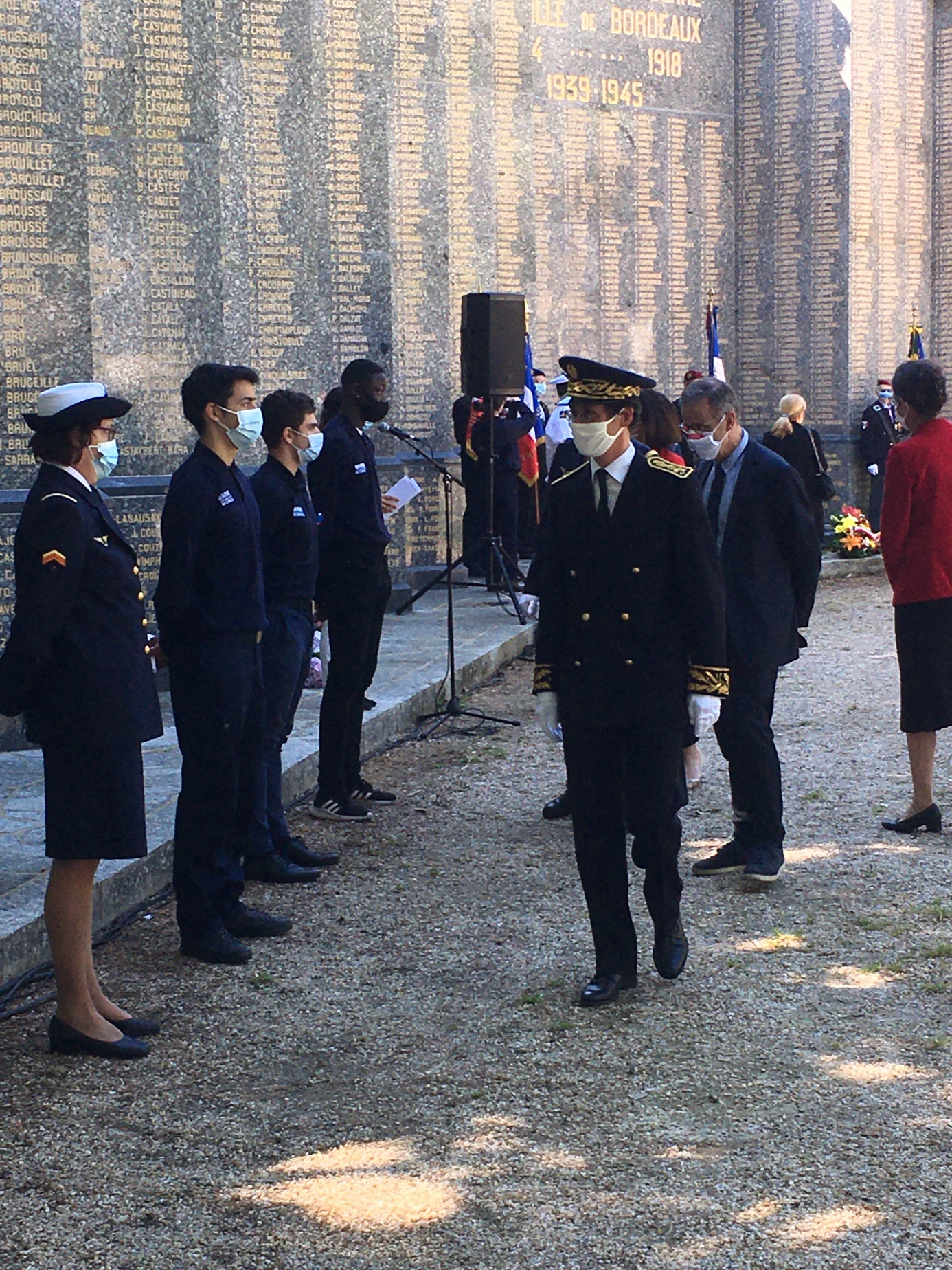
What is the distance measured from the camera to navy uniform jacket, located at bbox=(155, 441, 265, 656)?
16.6 ft

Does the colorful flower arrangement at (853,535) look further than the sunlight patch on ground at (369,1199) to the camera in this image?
Yes

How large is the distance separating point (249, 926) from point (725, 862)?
1.84 metres

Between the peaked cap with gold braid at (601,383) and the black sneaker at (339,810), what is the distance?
116 inches

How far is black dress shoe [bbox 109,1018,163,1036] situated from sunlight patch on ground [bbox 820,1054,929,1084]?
1822 millimetres

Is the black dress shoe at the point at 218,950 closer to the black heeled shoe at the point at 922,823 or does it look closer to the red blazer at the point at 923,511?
the black heeled shoe at the point at 922,823

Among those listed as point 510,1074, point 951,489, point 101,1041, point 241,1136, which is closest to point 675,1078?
point 510,1074

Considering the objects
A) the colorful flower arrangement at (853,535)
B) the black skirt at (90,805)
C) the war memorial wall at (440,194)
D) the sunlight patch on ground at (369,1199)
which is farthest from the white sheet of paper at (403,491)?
the colorful flower arrangement at (853,535)

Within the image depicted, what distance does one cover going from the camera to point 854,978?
193 inches

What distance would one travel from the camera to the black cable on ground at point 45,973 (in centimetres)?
475

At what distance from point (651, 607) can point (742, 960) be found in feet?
4.06

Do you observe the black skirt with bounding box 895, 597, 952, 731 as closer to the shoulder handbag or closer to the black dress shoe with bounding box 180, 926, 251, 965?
the black dress shoe with bounding box 180, 926, 251, 965

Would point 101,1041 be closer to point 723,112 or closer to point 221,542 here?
point 221,542

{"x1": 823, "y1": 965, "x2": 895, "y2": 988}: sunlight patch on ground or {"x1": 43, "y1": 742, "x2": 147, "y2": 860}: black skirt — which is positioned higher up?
{"x1": 43, "y1": 742, "x2": 147, "y2": 860}: black skirt

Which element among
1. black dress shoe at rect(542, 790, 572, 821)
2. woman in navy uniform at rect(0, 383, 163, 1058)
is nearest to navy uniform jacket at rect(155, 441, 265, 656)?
woman in navy uniform at rect(0, 383, 163, 1058)
